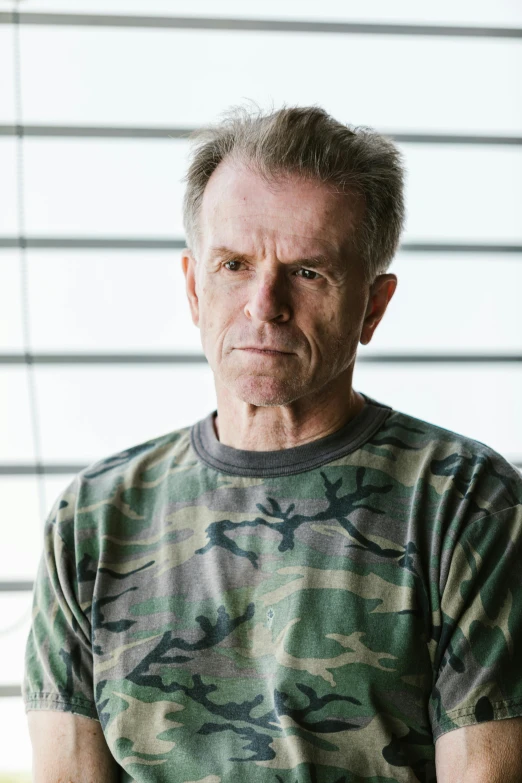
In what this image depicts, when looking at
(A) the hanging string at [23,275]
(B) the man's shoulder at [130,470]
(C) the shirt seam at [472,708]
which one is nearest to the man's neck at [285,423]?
(B) the man's shoulder at [130,470]

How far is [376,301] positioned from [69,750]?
115 centimetres

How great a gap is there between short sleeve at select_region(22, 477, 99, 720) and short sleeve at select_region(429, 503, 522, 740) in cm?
71

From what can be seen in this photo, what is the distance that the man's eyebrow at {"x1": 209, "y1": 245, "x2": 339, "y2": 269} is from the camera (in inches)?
58.8

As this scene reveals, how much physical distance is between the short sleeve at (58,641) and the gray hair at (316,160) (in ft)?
2.43

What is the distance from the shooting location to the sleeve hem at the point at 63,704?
1537 mm

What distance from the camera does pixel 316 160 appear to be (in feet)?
4.90

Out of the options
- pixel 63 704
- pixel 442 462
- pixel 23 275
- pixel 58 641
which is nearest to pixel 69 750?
pixel 63 704

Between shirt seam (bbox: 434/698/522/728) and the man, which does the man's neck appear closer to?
the man

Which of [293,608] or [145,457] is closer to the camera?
[293,608]

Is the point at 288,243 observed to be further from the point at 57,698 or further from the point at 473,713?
the point at 57,698

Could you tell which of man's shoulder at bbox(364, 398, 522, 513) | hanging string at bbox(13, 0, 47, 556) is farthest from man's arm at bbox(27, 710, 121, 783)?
hanging string at bbox(13, 0, 47, 556)

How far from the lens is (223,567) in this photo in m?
1.54

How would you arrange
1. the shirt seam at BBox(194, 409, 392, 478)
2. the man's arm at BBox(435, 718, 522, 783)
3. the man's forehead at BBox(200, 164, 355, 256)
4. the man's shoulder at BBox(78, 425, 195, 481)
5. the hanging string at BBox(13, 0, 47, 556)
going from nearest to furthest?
the man's arm at BBox(435, 718, 522, 783)
the man's forehead at BBox(200, 164, 355, 256)
the shirt seam at BBox(194, 409, 392, 478)
the man's shoulder at BBox(78, 425, 195, 481)
the hanging string at BBox(13, 0, 47, 556)

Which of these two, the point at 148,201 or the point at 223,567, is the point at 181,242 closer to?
the point at 148,201
